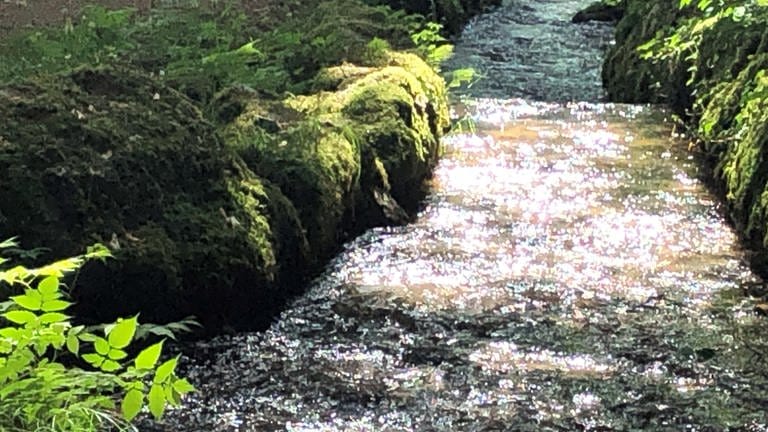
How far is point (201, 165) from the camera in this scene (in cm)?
600

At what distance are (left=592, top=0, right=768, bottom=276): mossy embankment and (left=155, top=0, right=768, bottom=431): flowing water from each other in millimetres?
248

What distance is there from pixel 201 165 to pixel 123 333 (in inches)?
128

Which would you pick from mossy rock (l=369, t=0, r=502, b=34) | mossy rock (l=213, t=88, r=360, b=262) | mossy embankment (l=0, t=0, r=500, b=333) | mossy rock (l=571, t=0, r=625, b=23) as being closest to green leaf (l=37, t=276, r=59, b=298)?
mossy embankment (l=0, t=0, r=500, b=333)

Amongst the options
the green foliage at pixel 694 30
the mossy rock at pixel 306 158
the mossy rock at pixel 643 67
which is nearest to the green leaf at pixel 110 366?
→ the mossy rock at pixel 306 158

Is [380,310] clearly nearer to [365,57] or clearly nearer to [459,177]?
[459,177]

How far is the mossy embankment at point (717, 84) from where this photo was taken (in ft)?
23.9

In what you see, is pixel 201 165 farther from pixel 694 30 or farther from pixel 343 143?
pixel 694 30

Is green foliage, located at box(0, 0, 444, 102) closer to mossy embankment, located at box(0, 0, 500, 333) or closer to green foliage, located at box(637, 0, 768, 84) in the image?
mossy embankment, located at box(0, 0, 500, 333)

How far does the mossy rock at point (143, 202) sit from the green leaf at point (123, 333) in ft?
7.11

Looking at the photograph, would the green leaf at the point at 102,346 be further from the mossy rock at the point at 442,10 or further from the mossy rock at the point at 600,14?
the mossy rock at the point at 600,14

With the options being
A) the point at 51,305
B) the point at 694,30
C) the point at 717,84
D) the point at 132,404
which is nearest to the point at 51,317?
the point at 51,305

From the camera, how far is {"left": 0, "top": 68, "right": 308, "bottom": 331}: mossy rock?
16.8 ft

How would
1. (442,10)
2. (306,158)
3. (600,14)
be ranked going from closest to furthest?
(306,158), (442,10), (600,14)

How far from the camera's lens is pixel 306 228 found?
259 inches
